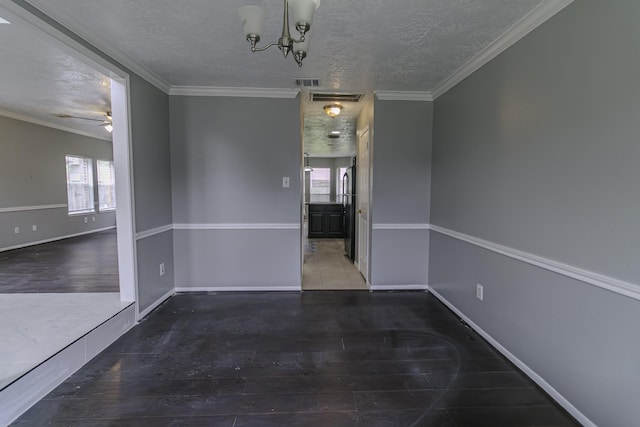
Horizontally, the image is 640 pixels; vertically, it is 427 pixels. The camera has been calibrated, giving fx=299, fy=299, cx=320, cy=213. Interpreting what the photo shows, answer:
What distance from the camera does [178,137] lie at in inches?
134

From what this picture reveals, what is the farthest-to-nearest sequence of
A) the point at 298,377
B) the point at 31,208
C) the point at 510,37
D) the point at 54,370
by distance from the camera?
the point at 31,208 → the point at 510,37 → the point at 298,377 → the point at 54,370

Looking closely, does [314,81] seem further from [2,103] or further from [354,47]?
[2,103]

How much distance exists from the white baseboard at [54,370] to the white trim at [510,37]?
3.65 meters

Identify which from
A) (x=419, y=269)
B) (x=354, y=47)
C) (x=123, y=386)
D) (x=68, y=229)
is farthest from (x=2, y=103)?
(x=419, y=269)

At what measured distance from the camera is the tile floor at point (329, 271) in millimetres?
3863

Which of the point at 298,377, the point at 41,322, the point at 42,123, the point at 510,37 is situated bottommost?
the point at 298,377

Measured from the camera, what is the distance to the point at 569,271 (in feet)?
5.40

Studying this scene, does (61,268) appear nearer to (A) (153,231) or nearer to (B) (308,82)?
(A) (153,231)

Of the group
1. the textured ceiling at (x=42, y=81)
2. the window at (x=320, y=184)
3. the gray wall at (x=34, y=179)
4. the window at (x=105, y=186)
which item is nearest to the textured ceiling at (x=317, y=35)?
the textured ceiling at (x=42, y=81)

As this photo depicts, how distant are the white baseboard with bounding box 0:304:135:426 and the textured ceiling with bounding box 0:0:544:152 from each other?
7.07 ft

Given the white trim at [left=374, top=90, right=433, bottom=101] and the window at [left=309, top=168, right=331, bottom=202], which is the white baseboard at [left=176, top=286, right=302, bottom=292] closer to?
the white trim at [left=374, top=90, right=433, bottom=101]

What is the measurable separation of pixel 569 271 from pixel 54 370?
310cm

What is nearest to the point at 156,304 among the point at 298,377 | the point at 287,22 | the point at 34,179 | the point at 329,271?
the point at 298,377

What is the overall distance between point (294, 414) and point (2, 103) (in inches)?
246
